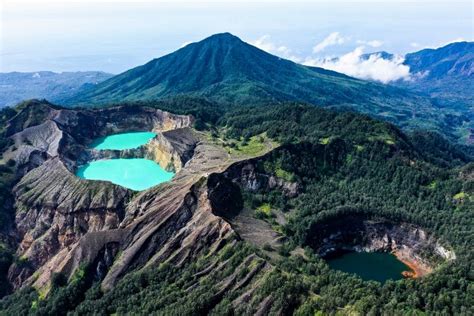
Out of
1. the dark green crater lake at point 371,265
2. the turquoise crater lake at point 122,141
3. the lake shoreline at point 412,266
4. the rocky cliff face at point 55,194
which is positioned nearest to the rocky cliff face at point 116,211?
the rocky cliff face at point 55,194

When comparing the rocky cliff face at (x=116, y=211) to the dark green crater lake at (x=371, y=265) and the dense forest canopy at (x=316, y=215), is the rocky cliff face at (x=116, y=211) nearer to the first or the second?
the dense forest canopy at (x=316, y=215)

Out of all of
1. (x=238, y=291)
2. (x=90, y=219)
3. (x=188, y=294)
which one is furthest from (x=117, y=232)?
(x=238, y=291)

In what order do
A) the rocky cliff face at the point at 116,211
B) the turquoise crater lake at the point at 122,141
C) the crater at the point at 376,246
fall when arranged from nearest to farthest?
the rocky cliff face at the point at 116,211 → the crater at the point at 376,246 → the turquoise crater lake at the point at 122,141

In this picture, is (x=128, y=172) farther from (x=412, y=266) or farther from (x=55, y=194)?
(x=412, y=266)

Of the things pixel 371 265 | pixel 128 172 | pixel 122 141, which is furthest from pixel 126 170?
pixel 371 265

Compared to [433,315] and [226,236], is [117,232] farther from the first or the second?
[433,315]

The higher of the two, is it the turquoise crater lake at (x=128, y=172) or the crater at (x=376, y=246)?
the turquoise crater lake at (x=128, y=172)
